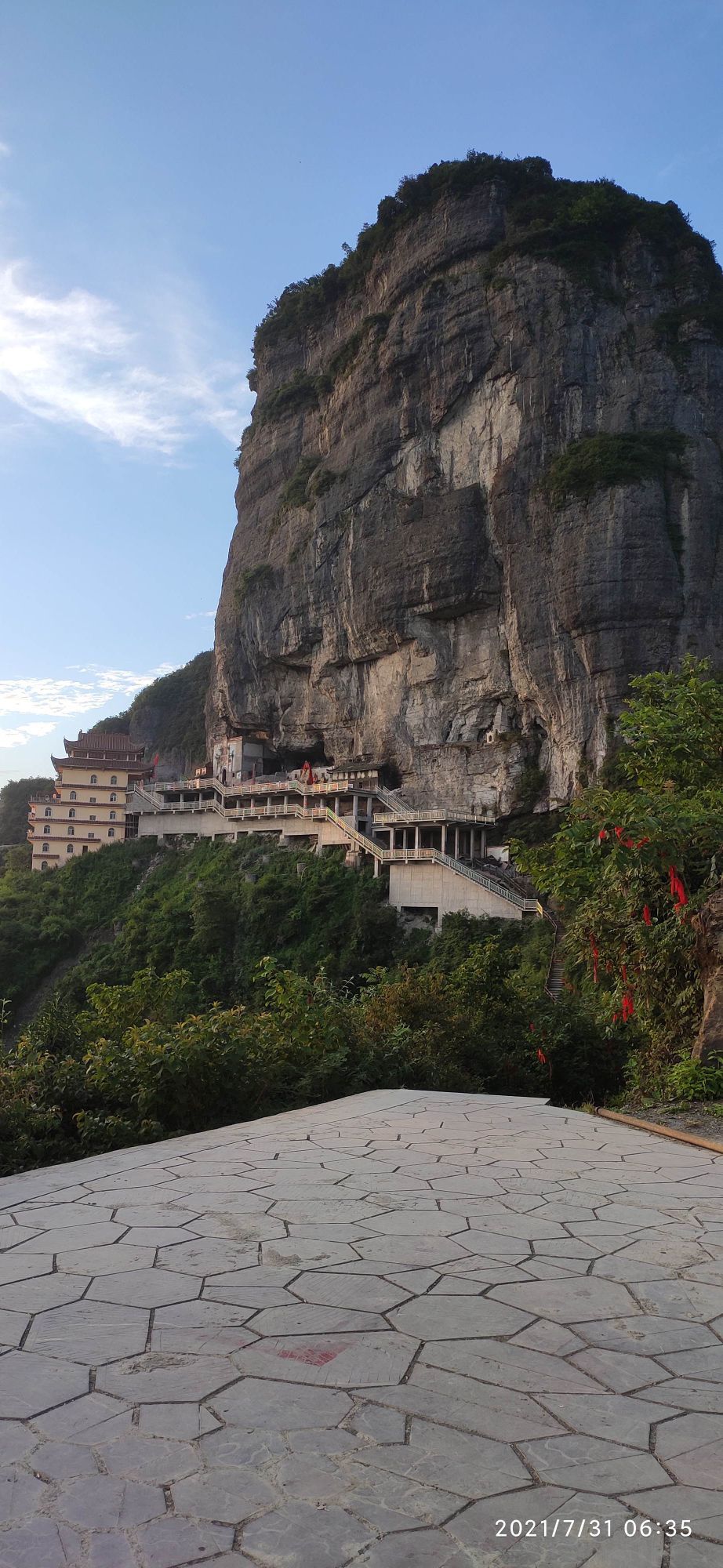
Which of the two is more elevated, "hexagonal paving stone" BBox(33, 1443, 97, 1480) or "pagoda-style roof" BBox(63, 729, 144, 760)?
"pagoda-style roof" BBox(63, 729, 144, 760)

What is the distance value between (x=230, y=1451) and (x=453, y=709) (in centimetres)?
2854

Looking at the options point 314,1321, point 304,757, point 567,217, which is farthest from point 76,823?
point 314,1321

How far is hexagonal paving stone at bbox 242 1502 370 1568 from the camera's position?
53.4 inches

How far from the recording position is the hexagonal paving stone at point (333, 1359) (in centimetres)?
189

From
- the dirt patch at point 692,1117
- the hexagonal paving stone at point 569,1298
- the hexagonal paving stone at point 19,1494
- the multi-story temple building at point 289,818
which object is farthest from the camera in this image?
the multi-story temple building at point 289,818

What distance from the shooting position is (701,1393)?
1.83 metres

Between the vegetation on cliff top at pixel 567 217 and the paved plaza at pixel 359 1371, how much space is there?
30345 mm

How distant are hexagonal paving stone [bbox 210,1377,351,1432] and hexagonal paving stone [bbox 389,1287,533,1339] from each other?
Result: 350 millimetres

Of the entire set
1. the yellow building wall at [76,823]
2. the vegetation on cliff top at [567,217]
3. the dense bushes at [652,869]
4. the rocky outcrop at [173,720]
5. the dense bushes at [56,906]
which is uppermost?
the vegetation on cliff top at [567,217]

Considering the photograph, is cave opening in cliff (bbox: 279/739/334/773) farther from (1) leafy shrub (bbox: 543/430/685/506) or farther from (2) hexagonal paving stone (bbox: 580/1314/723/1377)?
(2) hexagonal paving stone (bbox: 580/1314/723/1377)

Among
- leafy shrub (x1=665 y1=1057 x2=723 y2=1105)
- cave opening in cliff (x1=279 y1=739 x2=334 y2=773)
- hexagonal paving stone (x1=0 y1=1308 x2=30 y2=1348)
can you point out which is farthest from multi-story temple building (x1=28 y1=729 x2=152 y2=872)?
hexagonal paving stone (x1=0 y1=1308 x2=30 y2=1348)

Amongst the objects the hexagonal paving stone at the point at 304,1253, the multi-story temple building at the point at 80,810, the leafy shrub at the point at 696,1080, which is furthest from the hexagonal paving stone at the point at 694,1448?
the multi-story temple building at the point at 80,810

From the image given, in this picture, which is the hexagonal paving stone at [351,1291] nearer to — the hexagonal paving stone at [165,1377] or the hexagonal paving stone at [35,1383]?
the hexagonal paving stone at [165,1377]

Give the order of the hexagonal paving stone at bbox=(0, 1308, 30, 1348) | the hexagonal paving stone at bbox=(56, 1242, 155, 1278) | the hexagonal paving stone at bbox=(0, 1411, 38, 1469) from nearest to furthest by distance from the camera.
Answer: the hexagonal paving stone at bbox=(0, 1411, 38, 1469)
the hexagonal paving stone at bbox=(0, 1308, 30, 1348)
the hexagonal paving stone at bbox=(56, 1242, 155, 1278)
